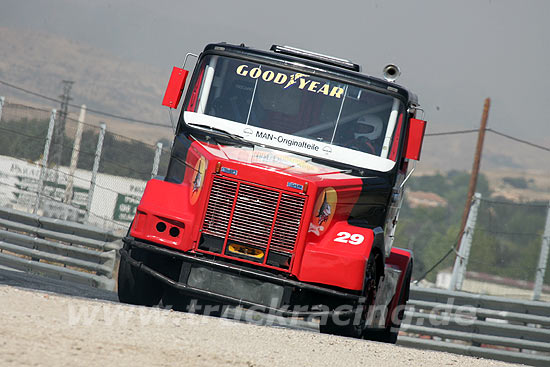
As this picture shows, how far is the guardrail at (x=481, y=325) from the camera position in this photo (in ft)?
37.3

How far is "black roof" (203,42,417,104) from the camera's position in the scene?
28.1 ft

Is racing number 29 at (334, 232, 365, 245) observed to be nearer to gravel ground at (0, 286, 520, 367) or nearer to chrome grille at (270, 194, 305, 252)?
chrome grille at (270, 194, 305, 252)

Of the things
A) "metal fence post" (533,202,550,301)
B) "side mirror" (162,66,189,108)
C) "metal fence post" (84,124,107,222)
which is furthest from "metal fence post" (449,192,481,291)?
"metal fence post" (84,124,107,222)

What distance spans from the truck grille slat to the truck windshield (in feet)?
3.05

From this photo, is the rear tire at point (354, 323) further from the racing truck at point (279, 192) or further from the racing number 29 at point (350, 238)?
the racing number 29 at point (350, 238)

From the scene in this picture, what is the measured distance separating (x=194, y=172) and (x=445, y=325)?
5579 millimetres

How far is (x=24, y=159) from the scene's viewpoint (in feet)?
51.9

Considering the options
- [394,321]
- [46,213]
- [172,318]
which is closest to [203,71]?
[172,318]

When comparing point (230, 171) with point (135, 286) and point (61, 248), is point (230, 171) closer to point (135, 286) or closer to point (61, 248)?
point (135, 286)

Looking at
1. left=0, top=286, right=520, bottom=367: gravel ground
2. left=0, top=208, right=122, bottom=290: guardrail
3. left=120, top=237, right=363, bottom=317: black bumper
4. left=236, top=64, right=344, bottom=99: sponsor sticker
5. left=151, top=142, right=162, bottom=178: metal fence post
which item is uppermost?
left=236, top=64, right=344, bottom=99: sponsor sticker

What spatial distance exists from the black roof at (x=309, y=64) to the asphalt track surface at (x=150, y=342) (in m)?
2.80

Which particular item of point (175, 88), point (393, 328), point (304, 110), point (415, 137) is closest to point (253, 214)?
point (304, 110)

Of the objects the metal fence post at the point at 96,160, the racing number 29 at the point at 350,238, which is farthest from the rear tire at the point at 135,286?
the metal fence post at the point at 96,160

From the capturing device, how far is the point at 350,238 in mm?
7727
